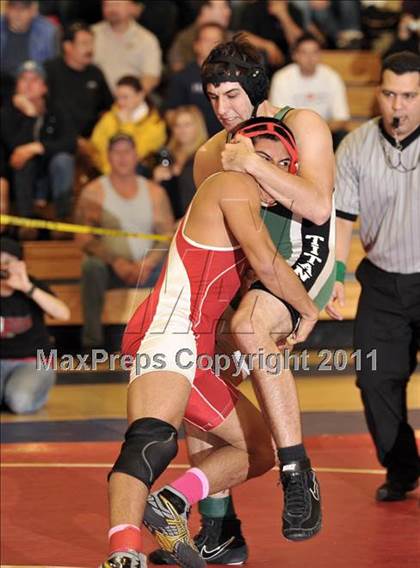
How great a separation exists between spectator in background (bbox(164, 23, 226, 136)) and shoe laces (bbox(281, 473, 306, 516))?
18.4 feet

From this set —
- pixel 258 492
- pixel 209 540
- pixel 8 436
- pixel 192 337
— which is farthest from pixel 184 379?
pixel 8 436

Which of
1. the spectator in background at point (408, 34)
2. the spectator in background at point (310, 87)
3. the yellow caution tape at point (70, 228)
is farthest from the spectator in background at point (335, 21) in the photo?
the yellow caution tape at point (70, 228)

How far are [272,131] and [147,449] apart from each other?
3.63ft

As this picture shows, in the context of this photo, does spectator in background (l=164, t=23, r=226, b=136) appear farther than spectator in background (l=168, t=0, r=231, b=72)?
No

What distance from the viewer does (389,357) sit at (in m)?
5.84

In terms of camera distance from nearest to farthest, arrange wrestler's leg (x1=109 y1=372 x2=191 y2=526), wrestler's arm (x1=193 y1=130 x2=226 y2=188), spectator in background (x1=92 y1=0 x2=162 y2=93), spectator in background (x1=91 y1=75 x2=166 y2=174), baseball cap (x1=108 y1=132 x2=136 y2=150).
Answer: wrestler's leg (x1=109 y1=372 x2=191 y2=526), wrestler's arm (x1=193 y1=130 x2=226 y2=188), baseball cap (x1=108 y1=132 x2=136 y2=150), spectator in background (x1=91 y1=75 x2=166 y2=174), spectator in background (x1=92 y1=0 x2=162 y2=93)

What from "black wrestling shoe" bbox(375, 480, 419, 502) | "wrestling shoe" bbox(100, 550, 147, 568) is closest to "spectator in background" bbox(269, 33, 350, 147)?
"black wrestling shoe" bbox(375, 480, 419, 502)

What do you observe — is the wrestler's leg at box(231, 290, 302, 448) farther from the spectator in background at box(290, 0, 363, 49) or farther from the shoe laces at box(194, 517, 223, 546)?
the spectator in background at box(290, 0, 363, 49)

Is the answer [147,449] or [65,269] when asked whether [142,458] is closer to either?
[147,449]

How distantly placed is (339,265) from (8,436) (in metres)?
2.35

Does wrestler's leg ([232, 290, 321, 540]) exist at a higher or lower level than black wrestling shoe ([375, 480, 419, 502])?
higher

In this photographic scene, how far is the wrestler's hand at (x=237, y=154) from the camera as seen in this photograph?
14.2ft

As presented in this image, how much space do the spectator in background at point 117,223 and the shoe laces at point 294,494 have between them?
4.48 m

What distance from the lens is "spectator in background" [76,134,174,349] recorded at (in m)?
8.88
